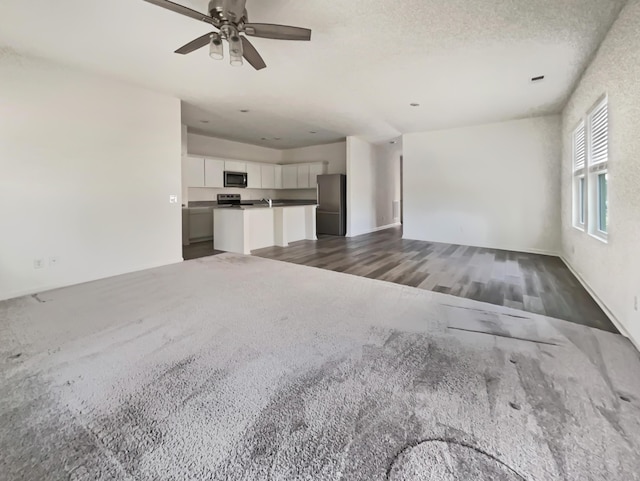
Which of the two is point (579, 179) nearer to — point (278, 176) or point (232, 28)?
point (232, 28)

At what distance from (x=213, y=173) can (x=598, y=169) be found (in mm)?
7240

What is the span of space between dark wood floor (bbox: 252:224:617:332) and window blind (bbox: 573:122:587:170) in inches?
62.5

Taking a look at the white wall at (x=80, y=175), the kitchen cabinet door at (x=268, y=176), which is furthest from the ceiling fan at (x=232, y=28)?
the kitchen cabinet door at (x=268, y=176)

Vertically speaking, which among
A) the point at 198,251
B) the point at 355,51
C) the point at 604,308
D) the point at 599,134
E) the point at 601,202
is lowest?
the point at 604,308

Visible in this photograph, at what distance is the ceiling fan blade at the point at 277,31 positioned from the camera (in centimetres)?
231

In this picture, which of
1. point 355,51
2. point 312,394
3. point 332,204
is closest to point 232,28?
point 355,51

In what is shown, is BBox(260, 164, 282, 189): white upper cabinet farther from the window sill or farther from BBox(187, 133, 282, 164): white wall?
the window sill

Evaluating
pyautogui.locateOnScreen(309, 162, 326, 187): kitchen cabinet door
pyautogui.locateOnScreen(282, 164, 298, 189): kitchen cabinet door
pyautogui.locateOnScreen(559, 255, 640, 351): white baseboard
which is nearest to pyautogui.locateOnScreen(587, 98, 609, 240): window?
pyautogui.locateOnScreen(559, 255, 640, 351): white baseboard

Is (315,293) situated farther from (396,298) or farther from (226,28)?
(226,28)

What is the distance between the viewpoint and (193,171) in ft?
22.9

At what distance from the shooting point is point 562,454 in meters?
1.27

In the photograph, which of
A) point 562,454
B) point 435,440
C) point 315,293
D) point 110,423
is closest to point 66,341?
point 110,423

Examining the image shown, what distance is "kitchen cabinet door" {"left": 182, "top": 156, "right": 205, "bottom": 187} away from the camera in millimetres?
6809

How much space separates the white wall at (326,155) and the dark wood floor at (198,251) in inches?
166
